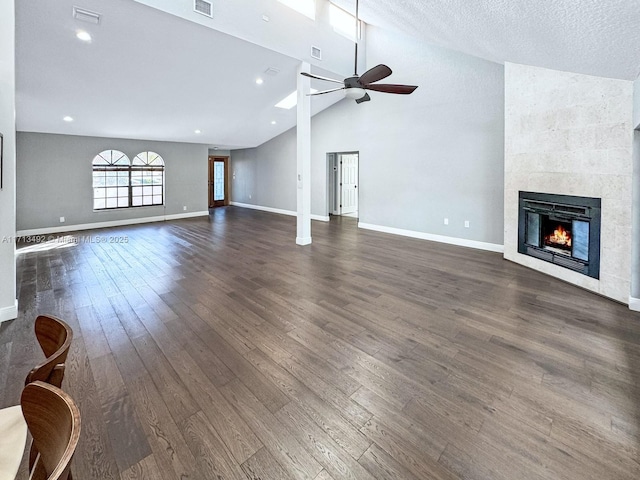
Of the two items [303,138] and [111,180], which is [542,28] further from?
[111,180]

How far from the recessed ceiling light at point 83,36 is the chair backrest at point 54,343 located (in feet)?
16.8

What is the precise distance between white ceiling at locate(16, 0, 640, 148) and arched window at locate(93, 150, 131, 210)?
0.68 m

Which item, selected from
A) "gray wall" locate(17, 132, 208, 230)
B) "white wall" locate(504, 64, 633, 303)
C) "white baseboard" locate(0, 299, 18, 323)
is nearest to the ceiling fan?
"white wall" locate(504, 64, 633, 303)

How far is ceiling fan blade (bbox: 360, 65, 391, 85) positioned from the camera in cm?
374

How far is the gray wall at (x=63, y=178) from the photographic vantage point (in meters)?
7.72

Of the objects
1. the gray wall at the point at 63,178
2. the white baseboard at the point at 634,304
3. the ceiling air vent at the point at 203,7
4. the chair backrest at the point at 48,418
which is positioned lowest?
the white baseboard at the point at 634,304

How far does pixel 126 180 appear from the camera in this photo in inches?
370

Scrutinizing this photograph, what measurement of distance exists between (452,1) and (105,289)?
16.8ft

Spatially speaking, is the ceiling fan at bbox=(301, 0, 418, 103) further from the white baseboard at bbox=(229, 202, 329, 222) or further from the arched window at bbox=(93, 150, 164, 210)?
the arched window at bbox=(93, 150, 164, 210)

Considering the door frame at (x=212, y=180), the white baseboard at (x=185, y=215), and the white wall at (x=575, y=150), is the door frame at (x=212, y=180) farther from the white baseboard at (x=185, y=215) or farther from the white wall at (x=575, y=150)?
the white wall at (x=575, y=150)

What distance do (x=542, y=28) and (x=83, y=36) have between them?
5.69 meters

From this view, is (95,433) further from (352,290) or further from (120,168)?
(120,168)

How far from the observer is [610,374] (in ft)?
7.79

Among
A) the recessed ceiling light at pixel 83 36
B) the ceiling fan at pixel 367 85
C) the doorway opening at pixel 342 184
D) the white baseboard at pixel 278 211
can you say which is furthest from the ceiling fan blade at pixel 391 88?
the white baseboard at pixel 278 211
